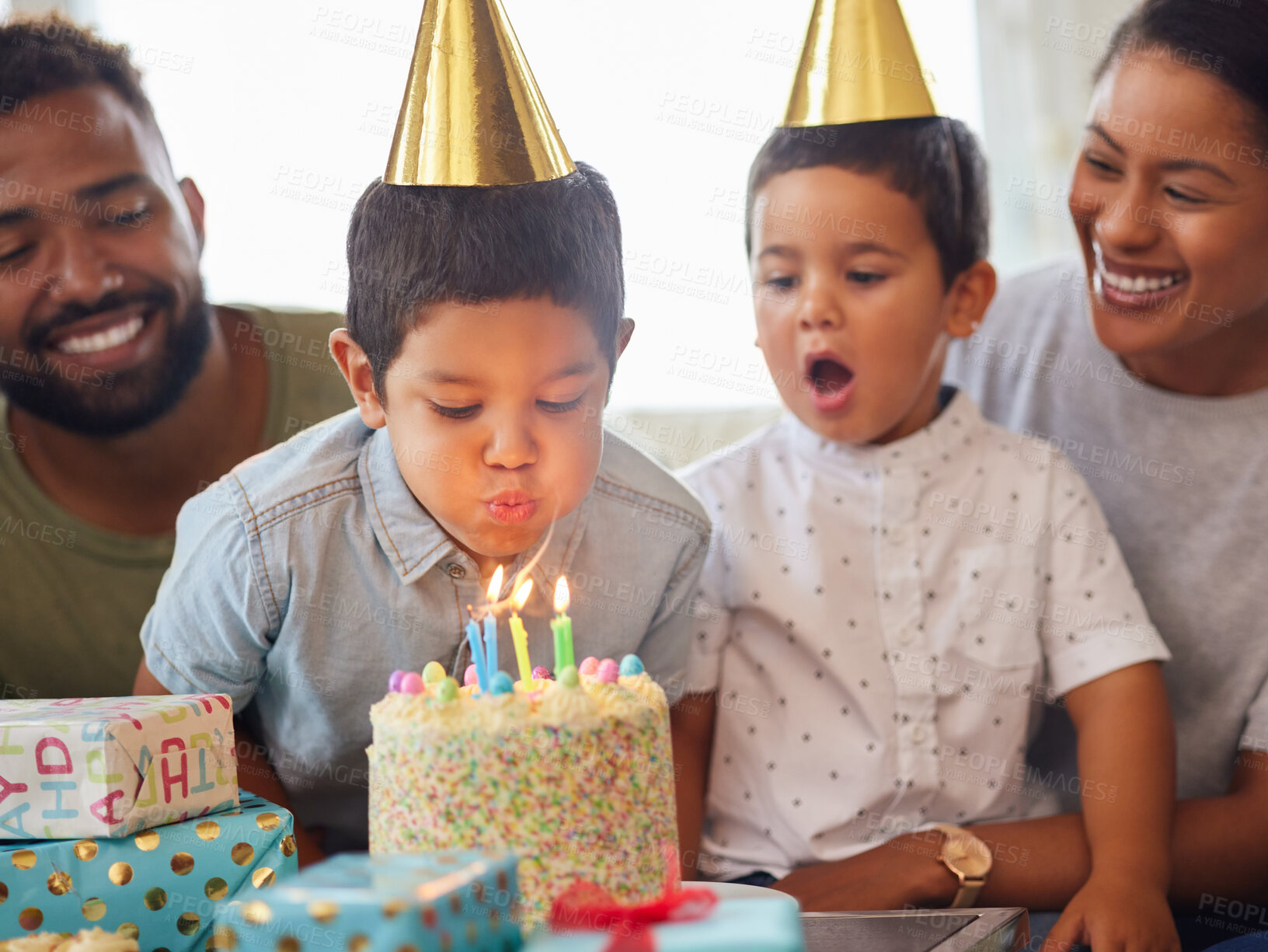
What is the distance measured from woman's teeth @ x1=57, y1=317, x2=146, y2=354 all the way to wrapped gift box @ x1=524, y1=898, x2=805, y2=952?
A: 0.83m

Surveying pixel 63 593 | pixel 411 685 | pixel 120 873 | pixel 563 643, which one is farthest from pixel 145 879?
pixel 63 593

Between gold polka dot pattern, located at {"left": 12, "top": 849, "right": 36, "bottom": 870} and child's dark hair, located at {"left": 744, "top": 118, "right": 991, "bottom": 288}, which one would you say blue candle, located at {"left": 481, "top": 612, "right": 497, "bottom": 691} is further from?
child's dark hair, located at {"left": 744, "top": 118, "right": 991, "bottom": 288}

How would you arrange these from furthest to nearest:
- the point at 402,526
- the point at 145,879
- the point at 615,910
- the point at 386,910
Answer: the point at 402,526 → the point at 145,879 → the point at 615,910 → the point at 386,910

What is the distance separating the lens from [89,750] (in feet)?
2.73

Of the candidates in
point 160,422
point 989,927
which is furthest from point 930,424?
point 160,422

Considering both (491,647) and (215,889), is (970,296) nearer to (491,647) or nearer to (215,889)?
(491,647)

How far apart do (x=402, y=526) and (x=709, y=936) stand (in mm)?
542

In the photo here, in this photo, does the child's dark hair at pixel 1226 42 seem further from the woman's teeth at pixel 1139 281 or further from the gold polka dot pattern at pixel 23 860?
the gold polka dot pattern at pixel 23 860

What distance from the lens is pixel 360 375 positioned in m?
1.05

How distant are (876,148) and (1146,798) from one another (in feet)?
2.36

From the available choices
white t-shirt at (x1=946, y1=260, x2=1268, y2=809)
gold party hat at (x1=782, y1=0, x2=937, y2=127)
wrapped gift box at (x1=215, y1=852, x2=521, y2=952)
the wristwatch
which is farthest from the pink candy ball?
white t-shirt at (x1=946, y1=260, x2=1268, y2=809)

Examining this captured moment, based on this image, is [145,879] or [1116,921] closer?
[145,879]

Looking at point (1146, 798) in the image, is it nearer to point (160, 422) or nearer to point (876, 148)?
point (876, 148)

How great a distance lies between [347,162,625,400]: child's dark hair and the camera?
98 cm
